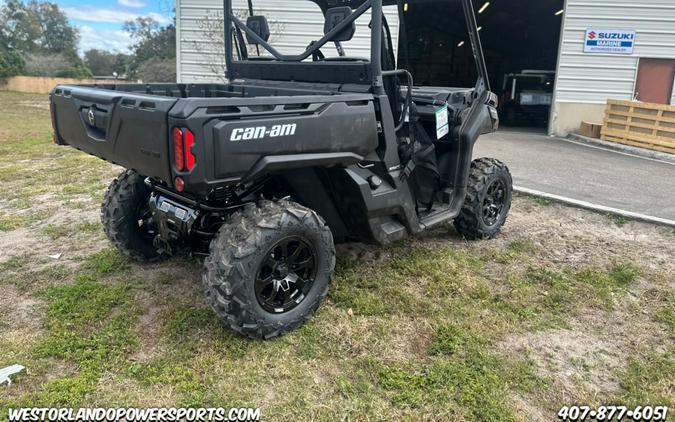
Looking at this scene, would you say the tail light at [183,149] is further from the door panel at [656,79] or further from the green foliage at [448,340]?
the door panel at [656,79]

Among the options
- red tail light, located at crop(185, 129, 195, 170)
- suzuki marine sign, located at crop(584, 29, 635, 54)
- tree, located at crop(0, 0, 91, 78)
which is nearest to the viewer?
red tail light, located at crop(185, 129, 195, 170)

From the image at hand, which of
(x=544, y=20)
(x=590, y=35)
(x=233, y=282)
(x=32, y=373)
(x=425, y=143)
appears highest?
(x=544, y=20)

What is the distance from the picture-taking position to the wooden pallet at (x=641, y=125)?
1072 centimetres

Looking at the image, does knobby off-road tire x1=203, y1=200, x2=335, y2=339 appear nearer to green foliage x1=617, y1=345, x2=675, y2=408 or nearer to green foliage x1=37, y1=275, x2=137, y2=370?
green foliage x1=37, y1=275, x2=137, y2=370

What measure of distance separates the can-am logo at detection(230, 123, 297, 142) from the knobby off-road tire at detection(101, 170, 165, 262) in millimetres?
1622

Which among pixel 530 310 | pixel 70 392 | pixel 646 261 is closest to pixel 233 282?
pixel 70 392

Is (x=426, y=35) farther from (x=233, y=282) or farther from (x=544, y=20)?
(x=233, y=282)

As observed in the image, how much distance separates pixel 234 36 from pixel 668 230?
4.72 metres

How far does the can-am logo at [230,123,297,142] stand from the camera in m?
2.75

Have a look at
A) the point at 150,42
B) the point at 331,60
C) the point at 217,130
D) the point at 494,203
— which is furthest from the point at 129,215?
the point at 150,42

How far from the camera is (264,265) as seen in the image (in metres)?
3.18

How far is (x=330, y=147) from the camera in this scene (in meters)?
3.20

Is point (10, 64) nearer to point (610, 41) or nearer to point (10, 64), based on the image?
point (10, 64)

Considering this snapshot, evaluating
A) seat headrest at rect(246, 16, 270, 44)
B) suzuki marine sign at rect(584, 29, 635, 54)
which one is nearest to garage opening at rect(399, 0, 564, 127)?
suzuki marine sign at rect(584, 29, 635, 54)
